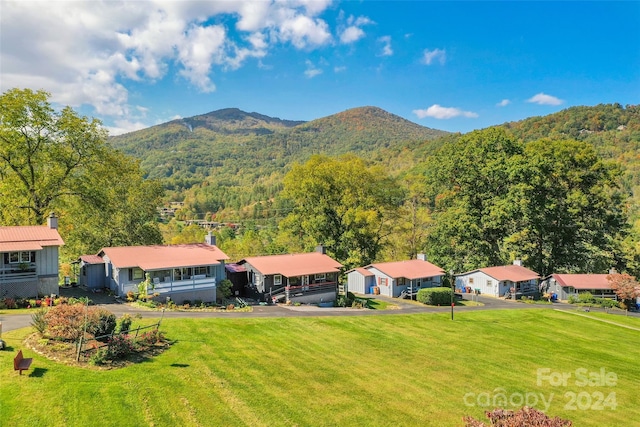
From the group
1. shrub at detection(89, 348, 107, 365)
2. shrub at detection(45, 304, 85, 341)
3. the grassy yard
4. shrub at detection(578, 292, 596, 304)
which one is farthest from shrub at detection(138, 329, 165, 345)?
shrub at detection(578, 292, 596, 304)

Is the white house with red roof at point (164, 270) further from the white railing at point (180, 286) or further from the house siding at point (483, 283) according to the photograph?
the house siding at point (483, 283)

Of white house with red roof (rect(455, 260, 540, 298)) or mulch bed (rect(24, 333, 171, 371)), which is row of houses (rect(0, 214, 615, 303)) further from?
mulch bed (rect(24, 333, 171, 371))

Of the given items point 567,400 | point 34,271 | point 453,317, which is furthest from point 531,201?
point 34,271

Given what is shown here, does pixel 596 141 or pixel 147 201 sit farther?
pixel 596 141

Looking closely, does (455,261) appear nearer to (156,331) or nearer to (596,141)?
(156,331)

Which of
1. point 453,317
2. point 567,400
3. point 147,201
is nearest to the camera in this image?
point 567,400

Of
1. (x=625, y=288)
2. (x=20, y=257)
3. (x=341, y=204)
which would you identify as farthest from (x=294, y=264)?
(x=625, y=288)

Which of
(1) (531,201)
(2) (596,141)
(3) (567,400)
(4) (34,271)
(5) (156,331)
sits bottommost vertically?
(3) (567,400)
